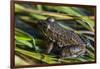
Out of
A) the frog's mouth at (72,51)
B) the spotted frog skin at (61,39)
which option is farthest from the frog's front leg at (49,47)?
the frog's mouth at (72,51)

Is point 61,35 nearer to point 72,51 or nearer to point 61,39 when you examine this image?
point 61,39

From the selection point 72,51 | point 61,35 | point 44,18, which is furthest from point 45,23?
point 72,51

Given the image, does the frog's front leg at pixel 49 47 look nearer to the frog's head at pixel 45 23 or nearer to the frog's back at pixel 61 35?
the frog's back at pixel 61 35

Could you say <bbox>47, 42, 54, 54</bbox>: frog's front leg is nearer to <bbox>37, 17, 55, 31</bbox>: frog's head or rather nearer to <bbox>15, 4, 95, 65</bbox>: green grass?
<bbox>15, 4, 95, 65</bbox>: green grass

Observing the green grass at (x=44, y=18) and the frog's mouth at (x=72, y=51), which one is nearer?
the green grass at (x=44, y=18)

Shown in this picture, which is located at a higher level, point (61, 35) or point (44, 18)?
point (44, 18)

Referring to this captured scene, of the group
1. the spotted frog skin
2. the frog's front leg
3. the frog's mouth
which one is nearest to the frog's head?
the spotted frog skin
